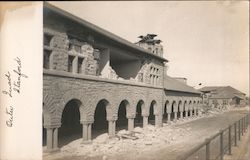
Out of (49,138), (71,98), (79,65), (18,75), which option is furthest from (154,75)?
(18,75)

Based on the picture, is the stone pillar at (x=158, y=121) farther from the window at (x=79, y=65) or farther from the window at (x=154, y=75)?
the window at (x=79, y=65)

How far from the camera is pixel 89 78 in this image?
11375 millimetres

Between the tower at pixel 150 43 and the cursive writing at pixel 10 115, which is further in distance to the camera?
the tower at pixel 150 43

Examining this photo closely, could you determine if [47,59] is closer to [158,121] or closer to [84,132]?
[84,132]

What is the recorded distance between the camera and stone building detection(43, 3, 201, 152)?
8109 mm

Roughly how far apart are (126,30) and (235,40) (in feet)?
7.51

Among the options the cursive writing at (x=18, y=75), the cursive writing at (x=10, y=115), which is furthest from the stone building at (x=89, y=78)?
the cursive writing at (x=10, y=115)

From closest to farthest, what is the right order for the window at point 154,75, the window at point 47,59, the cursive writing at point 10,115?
the cursive writing at point 10,115
the window at point 47,59
the window at point 154,75

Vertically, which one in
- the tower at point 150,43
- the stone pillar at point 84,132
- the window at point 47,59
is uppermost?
the tower at point 150,43

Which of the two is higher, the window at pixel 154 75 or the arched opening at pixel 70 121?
the window at pixel 154 75

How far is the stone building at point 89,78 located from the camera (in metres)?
8.11

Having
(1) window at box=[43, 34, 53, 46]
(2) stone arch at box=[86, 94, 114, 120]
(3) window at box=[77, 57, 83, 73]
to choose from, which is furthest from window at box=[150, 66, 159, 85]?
(1) window at box=[43, 34, 53, 46]

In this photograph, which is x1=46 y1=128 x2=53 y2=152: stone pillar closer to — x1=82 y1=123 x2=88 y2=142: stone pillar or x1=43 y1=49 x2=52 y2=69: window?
x1=43 y1=49 x2=52 y2=69: window

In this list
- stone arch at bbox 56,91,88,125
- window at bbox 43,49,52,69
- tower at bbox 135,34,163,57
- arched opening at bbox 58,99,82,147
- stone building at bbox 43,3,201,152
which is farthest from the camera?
arched opening at bbox 58,99,82,147
